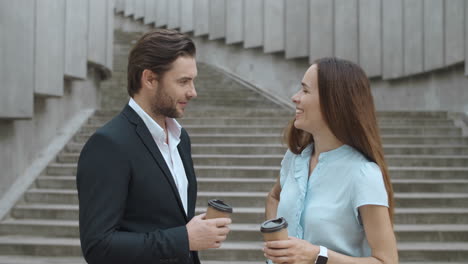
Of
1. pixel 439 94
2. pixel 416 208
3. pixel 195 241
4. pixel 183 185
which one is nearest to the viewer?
pixel 195 241

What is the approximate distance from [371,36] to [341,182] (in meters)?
9.76

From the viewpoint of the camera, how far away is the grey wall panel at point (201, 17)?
14.2 meters

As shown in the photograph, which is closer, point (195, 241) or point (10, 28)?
point (195, 241)

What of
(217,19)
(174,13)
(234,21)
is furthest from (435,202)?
(174,13)

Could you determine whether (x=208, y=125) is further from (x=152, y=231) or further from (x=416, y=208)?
(x=152, y=231)

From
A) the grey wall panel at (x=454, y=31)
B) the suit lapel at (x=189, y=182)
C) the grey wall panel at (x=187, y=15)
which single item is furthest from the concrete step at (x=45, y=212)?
the grey wall panel at (x=187, y=15)

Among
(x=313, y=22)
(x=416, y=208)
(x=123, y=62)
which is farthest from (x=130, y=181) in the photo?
(x=123, y=62)

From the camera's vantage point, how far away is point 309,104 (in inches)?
63.4

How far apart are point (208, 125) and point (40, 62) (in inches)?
104

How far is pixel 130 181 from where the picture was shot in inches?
57.7

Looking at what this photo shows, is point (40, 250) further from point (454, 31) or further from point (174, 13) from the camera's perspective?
point (174, 13)

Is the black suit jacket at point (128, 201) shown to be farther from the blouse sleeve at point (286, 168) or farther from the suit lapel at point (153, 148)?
the blouse sleeve at point (286, 168)

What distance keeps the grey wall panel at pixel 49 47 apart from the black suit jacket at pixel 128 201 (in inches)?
187

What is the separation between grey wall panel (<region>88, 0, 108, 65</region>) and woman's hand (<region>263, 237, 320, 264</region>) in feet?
23.4
